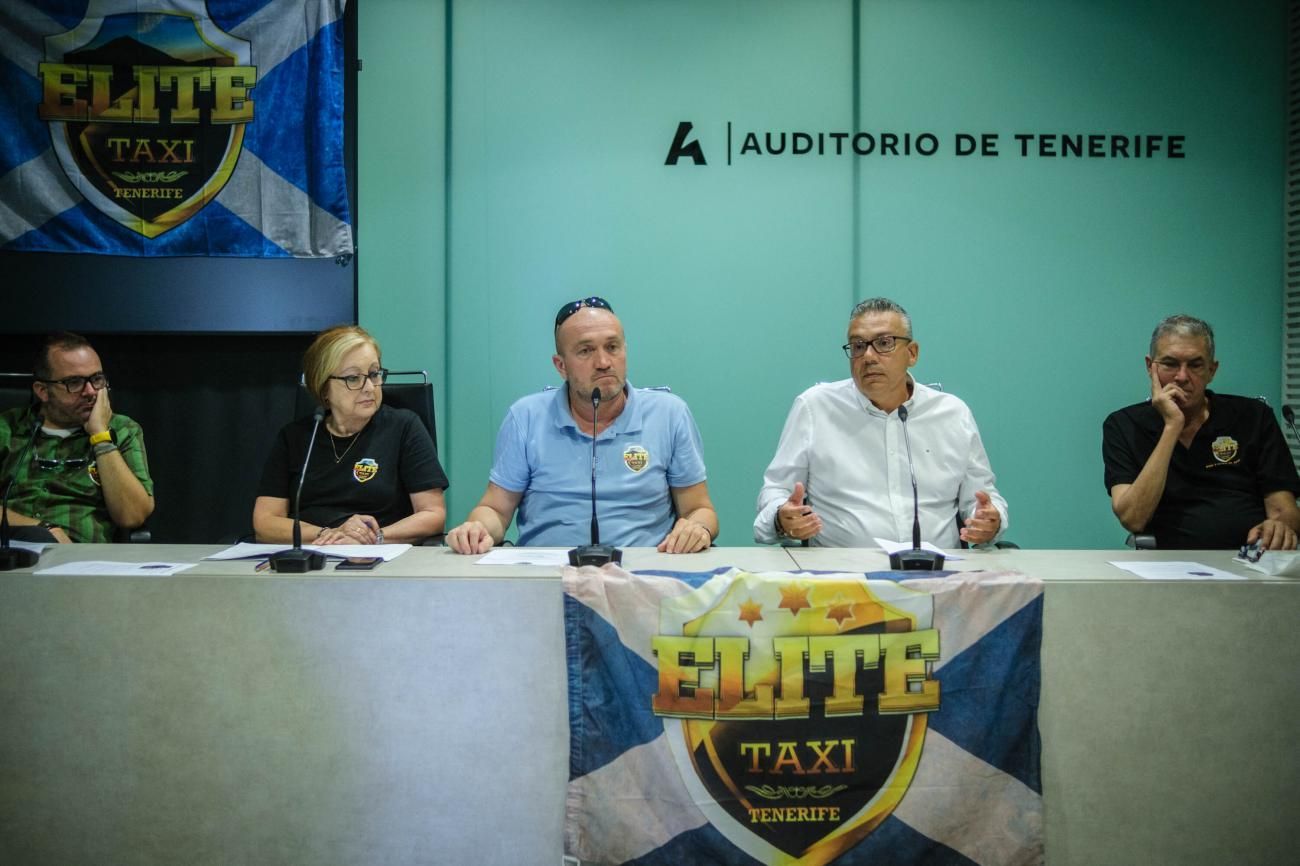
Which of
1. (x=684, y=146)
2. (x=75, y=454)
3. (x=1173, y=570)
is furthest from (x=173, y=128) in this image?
(x=1173, y=570)

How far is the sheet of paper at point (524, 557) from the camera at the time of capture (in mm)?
1912

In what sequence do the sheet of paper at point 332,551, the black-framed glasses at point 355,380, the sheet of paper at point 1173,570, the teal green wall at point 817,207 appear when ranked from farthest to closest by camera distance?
the teal green wall at point 817,207 → the black-framed glasses at point 355,380 → the sheet of paper at point 332,551 → the sheet of paper at point 1173,570

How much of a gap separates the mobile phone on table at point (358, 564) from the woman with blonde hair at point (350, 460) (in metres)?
0.67

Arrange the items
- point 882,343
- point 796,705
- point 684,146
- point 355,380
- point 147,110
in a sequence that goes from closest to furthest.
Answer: point 796,705
point 882,343
point 355,380
point 147,110
point 684,146

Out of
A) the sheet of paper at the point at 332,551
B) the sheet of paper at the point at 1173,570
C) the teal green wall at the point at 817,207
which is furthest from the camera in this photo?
the teal green wall at the point at 817,207

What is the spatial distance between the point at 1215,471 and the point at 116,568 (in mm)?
2995

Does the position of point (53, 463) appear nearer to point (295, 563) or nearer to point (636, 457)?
point (295, 563)

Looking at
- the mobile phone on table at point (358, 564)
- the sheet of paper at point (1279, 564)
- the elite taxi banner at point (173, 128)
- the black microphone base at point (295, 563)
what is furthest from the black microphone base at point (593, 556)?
the elite taxi banner at point (173, 128)

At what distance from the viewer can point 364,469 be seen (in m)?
2.67

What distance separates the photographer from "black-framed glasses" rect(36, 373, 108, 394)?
2.72 meters

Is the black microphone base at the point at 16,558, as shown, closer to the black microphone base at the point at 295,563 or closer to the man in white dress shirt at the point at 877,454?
the black microphone base at the point at 295,563

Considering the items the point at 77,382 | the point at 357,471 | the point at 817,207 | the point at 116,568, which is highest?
the point at 817,207

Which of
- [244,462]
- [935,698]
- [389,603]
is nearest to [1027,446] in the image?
[935,698]

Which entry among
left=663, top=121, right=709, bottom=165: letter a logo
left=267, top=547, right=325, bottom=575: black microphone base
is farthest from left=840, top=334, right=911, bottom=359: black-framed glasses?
left=267, top=547, right=325, bottom=575: black microphone base
